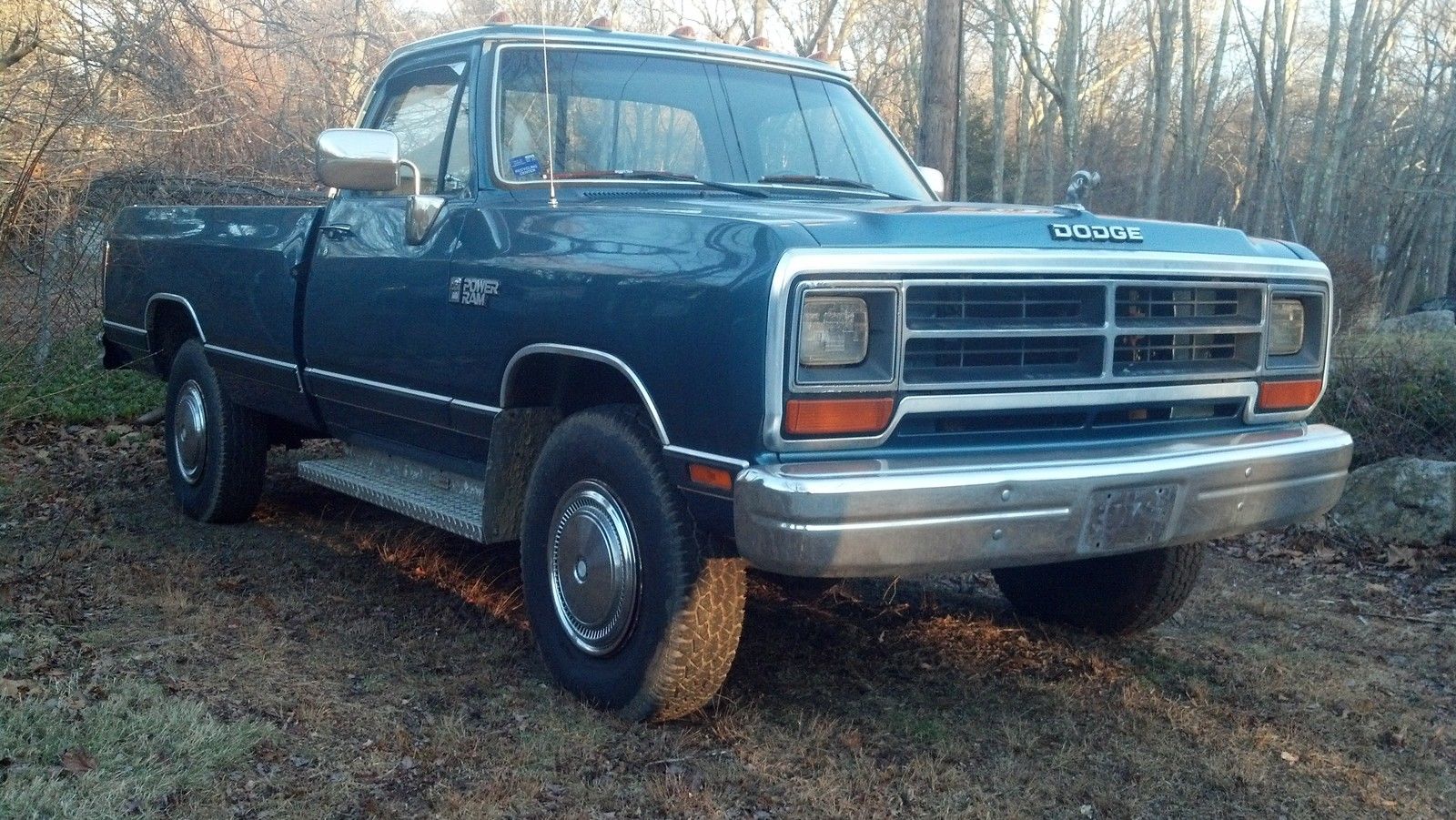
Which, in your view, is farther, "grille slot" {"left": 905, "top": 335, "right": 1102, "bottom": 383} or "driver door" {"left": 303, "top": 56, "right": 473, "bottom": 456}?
"driver door" {"left": 303, "top": 56, "right": 473, "bottom": 456}

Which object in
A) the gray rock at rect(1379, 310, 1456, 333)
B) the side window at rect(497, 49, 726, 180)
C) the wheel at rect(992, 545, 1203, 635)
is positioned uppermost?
the side window at rect(497, 49, 726, 180)

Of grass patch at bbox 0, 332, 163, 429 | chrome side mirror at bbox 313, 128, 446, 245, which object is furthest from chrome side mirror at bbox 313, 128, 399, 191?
grass patch at bbox 0, 332, 163, 429

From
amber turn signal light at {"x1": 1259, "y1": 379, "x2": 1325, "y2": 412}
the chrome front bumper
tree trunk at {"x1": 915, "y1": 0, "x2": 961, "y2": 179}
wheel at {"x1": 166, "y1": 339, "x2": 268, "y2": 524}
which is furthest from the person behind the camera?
tree trunk at {"x1": 915, "y1": 0, "x2": 961, "y2": 179}

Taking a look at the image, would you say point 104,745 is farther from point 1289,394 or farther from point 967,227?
point 1289,394

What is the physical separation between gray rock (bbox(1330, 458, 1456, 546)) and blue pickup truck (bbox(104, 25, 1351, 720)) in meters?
2.72

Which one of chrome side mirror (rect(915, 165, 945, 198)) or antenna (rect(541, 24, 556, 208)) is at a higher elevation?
antenna (rect(541, 24, 556, 208))

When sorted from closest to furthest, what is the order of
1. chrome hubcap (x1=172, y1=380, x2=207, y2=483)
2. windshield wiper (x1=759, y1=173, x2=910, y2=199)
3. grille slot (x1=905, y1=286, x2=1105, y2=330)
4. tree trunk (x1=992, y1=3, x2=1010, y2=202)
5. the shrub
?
grille slot (x1=905, y1=286, x2=1105, y2=330) < windshield wiper (x1=759, y1=173, x2=910, y2=199) < chrome hubcap (x1=172, y1=380, x2=207, y2=483) < the shrub < tree trunk (x1=992, y1=3, x2=1010, y2=202)

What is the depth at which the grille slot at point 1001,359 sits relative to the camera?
338cm

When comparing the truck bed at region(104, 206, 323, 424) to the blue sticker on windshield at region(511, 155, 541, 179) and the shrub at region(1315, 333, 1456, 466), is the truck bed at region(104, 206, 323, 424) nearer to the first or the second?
the blue sticker on windshield at region(511, 155, 541, 179)

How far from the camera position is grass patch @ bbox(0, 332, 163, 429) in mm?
8109

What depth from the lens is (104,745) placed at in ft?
11.4

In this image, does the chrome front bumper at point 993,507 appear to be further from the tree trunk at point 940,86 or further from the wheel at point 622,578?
the tree trunk at point 940,86

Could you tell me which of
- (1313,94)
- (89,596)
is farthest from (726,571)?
(1313,94)

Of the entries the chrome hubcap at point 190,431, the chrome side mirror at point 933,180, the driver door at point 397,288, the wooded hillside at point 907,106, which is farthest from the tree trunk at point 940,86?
the chrome hubcap at point 190,431
